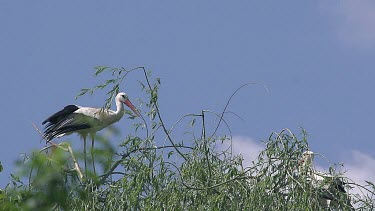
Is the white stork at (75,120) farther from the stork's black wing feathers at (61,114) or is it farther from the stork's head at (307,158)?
the stork's head at (307,158)

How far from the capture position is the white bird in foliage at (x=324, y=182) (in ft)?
26.5

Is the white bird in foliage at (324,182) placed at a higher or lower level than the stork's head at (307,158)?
lower

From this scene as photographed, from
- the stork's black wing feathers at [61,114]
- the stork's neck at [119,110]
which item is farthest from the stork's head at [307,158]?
the stork's black wing feathers at [61,114]

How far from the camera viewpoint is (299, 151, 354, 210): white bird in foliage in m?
8.06

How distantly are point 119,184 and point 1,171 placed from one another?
78cm

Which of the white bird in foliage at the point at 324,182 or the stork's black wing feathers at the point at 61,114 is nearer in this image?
the white bird in foliage at the point at 324,182

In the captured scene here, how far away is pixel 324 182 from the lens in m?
8.14

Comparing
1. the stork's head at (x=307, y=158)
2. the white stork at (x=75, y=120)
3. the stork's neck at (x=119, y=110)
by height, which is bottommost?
the stork's head at (x=307, y=158)

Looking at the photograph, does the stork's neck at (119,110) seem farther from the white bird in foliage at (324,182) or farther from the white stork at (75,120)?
the white bird in foliage at (324,182)

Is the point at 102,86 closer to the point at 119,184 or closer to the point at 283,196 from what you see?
the point at 119,184

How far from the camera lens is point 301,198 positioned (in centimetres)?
785

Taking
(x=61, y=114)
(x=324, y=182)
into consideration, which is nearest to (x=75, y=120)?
(x=61, y=114)

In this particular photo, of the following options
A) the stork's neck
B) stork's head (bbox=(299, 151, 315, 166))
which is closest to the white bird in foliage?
stork's head (bbox=(299, 151, 315, 166))

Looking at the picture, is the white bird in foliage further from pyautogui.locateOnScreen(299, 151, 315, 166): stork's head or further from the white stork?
the white stork
